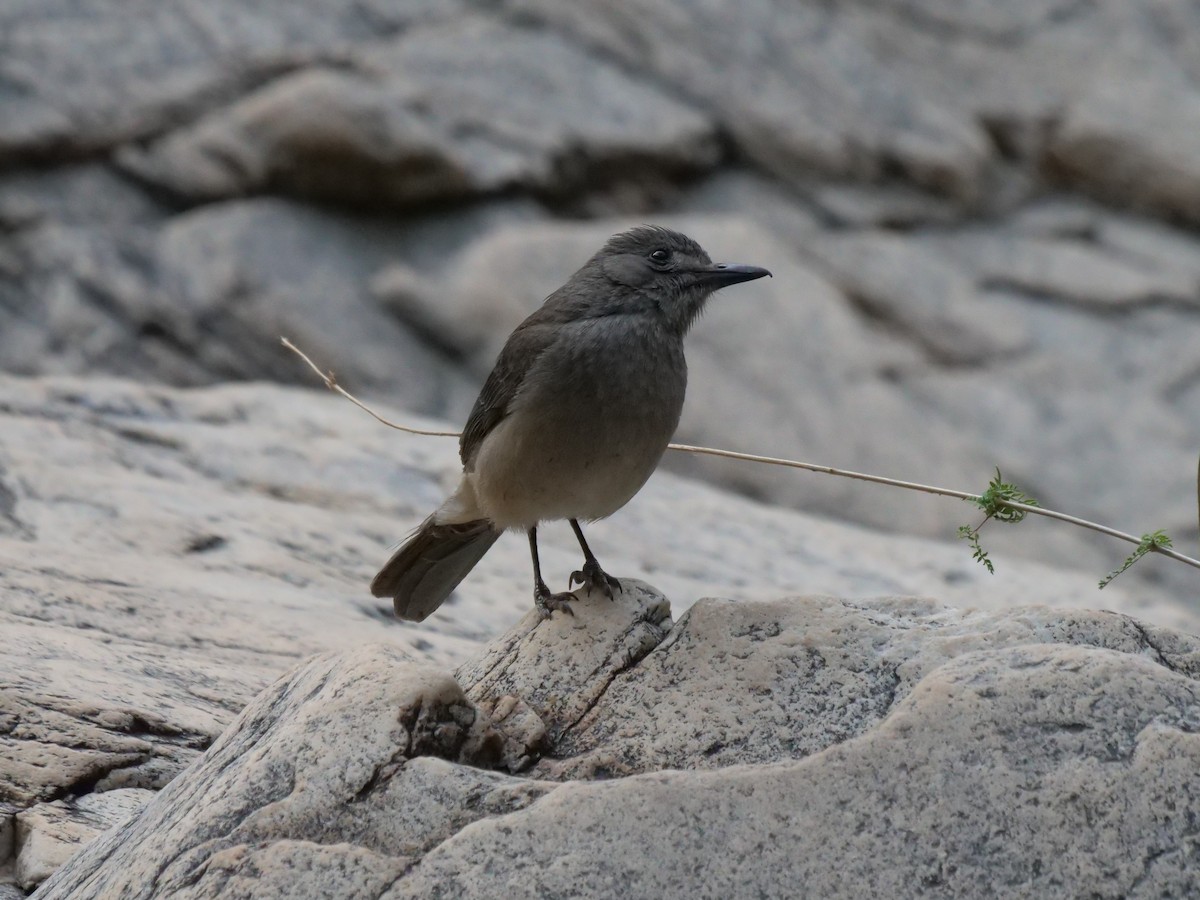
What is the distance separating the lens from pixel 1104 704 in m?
2.92

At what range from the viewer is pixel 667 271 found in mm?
4785

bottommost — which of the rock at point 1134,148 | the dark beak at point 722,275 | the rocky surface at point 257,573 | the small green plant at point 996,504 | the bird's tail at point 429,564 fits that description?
the rocky surface at point 257,573

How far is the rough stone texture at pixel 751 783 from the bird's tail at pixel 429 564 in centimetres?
149

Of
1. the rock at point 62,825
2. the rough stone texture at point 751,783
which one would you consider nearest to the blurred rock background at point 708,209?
the rock at point 62,825

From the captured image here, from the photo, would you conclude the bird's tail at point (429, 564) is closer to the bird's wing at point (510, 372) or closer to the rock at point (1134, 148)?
the bird's wing at point (510, 372)

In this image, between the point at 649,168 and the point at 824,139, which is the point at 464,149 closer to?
the point at 649,168

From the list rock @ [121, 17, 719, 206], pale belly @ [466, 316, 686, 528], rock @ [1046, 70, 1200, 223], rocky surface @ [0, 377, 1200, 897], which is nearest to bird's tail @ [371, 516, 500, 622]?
rocky surface @ [0, 377, 1200, 897]

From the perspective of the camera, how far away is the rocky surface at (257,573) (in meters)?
3.88

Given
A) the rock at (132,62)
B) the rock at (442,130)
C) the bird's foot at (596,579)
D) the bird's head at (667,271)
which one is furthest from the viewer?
the rock at (442,130)

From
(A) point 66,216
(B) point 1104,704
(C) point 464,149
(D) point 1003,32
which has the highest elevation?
(D) point 1003,32

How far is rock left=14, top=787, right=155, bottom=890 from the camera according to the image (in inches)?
141

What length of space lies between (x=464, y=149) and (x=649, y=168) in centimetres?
154

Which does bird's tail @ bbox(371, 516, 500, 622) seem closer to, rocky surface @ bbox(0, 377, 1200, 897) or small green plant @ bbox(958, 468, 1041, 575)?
rocky surface @ bbox(0, 377, 1200, 897)

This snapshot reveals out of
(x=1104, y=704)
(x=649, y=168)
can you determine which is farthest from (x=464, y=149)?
(x=1104, y=704)
